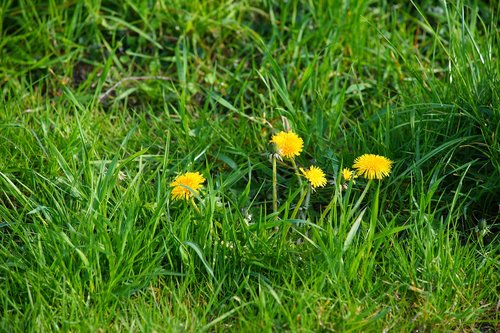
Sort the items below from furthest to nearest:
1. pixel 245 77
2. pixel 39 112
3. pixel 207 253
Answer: pixel 245 77, pixel 39 112, pixel 207 253

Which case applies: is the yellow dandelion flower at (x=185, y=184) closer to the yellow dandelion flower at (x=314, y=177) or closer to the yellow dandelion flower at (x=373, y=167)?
the yellow dandelion flower at (x=314, y=177)

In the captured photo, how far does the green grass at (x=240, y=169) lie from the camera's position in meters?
2.37

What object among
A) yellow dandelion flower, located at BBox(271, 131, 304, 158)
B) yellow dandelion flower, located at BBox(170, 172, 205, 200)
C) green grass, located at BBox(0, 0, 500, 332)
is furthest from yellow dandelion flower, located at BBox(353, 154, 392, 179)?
yellow dandelion flower, located at BBox(170, 172, 205, 200)

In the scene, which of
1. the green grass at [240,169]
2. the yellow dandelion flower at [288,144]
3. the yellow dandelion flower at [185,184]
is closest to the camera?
the green grass at [240,169]

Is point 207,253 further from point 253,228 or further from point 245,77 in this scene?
point 245,77

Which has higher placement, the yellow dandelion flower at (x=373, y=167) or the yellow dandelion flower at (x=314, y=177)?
the yellow dandelion flower at (x=373, y=167)

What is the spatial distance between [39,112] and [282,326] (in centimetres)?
164

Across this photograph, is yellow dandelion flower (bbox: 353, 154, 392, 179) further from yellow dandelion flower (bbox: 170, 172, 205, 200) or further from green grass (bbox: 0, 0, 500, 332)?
yellow dandelion flower (bbox: 170, 172, 205, 200)

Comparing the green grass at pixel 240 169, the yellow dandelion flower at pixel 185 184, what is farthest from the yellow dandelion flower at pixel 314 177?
the yellow dandelion flower at pixel 185 184

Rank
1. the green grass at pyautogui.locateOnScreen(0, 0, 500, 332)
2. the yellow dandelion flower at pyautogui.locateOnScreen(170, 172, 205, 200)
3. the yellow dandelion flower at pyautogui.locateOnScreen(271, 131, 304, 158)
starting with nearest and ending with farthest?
the green grass at pyautogui.locateOnScreen(0, 0, 500, 332) → the yellow dandelion flower at pyautogui.locateOnScreen(170, 172, 205, 200) → the yellow dandelion flower at pyautogui.locateOnScreen(271, 131, 304, 158)

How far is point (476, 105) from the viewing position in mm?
2863

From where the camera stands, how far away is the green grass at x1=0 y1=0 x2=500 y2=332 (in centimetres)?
237

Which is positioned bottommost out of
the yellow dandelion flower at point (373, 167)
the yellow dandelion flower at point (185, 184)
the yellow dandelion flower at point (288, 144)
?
the yellow dandelion flower at point (185, 184)

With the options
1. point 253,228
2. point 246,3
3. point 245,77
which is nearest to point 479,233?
point 253,228
